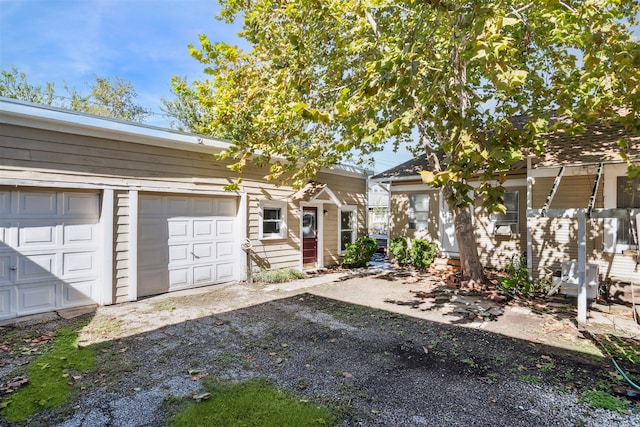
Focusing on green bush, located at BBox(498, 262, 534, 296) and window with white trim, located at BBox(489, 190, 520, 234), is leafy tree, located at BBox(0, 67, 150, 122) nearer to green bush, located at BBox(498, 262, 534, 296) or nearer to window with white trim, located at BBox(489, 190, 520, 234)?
window with white trim, located at BBox(489, 190, 520, 234)

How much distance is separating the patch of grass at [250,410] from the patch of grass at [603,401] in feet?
8.49

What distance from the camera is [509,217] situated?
10.3 meters

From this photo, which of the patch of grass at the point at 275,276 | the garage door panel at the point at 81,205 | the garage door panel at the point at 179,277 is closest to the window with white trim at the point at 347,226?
the patch of grass at the point at 275,276

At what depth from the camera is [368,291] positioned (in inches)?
326

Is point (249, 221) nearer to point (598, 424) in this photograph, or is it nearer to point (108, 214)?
point (108, 214)

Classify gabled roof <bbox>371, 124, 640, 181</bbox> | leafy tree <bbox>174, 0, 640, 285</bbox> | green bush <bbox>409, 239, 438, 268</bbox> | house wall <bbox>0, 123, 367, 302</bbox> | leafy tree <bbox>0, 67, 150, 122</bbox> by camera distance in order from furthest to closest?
leafy tree <bbox>0, 67, 150, 122</bbox>, green bush <bbox>409, 239, 438, 268</bbox>, gabled roof <bbox>371, 124, 640, 181</bbox>, house wall <bbox>0, 123, 367, 302</bbox>, leafy tree <bbox>174, 0, 640, 285</bbox>

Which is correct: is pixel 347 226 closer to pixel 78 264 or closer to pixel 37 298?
pixel 78 264

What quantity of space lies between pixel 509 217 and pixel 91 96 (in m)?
26.3

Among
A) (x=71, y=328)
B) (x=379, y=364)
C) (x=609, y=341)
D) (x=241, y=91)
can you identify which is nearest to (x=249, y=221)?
(x=241, y=91)

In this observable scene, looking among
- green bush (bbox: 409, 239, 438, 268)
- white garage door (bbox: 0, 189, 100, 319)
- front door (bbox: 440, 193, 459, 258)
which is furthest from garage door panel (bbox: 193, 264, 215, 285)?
front door (bbox: 440, 193, 459, 258)

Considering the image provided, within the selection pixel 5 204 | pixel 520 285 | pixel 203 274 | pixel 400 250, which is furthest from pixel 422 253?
pixel 5 204

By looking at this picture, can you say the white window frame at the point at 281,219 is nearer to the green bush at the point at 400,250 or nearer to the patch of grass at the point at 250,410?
the green bush at the point at 400,250

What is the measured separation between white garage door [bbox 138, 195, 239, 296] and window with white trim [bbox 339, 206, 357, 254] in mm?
4430

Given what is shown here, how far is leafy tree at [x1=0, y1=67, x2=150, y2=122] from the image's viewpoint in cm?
2048
